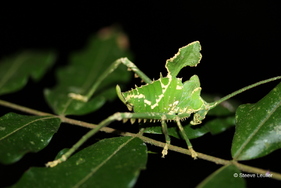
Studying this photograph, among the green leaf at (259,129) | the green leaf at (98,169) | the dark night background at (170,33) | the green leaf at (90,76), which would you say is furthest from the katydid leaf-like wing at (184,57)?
the dark night background at (170,33)

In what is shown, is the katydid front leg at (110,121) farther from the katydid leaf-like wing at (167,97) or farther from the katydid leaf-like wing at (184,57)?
the katydid leaf-like wing at (184,57)

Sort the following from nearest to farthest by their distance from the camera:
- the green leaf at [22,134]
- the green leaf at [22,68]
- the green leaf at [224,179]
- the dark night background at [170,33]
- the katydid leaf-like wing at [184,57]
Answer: the green leaf at [224,179] → the green leaf at [22,134] → the katydid leaf-like wing at [184,57] → the green leaf at [22,68] → the dark night background at [170,33]

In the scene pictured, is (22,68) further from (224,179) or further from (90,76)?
(224,179)

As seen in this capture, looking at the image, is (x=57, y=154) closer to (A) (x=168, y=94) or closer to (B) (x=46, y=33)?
(A) (x=168, y=94)

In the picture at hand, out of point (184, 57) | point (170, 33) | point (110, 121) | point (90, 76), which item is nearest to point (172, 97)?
point (184, 57)

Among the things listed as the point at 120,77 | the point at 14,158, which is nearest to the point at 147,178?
the point at 120,77

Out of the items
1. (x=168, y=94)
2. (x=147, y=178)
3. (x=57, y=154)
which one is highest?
(x=168, y=94)
